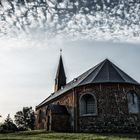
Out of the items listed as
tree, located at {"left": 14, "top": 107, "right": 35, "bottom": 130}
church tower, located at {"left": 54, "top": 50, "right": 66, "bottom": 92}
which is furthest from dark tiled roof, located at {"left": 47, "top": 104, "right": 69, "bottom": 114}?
tree, located at {"left": 14, "top": 107, "right": 35, "bottom": 130}

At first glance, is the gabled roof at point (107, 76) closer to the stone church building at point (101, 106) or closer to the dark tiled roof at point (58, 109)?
the stone church building at point (101, 106)

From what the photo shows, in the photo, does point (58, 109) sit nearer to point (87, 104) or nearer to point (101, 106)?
point (87, 104)

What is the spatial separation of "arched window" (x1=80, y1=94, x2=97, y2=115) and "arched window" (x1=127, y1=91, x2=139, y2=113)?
3802mm

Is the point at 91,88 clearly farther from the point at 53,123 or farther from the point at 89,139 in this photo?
the point at 89,139

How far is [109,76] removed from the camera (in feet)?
90.0

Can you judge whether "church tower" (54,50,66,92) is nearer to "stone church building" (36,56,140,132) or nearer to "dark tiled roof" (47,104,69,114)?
"dark tiled roof" (47,104,69,114)

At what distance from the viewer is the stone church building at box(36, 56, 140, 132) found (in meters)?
25.6

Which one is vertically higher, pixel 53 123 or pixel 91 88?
pixel 91 88

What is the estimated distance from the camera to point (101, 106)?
2616 cm

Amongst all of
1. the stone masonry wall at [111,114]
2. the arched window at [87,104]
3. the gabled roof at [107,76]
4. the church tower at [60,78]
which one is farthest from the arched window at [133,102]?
the church tower at [60,78]

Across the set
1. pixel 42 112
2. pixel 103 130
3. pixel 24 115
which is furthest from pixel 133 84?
pixel 24 115

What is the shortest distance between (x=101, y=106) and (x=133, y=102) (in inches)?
141

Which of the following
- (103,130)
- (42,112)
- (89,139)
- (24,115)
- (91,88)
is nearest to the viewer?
(89,139)

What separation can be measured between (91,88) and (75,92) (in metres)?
2.12
